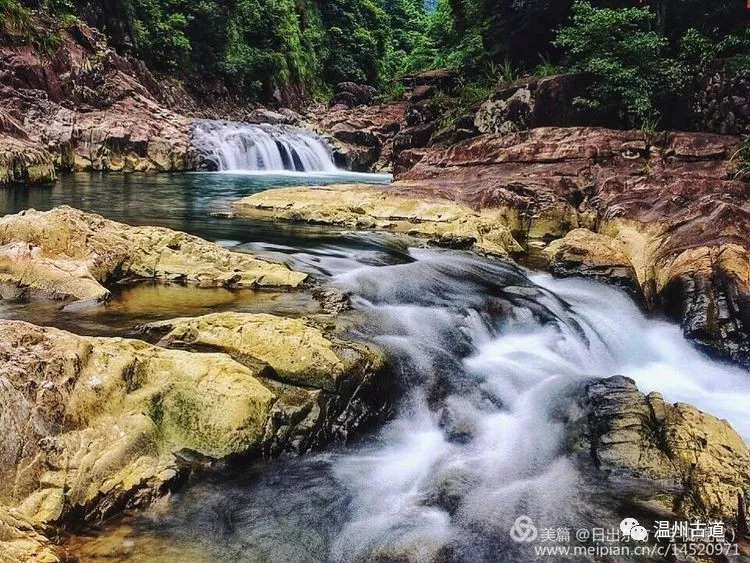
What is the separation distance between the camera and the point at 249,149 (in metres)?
25.4

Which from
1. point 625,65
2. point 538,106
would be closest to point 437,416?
point 538,106

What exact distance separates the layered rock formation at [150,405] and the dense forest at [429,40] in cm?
1209

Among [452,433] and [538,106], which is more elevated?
[538,106]

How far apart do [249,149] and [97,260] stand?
1986cm

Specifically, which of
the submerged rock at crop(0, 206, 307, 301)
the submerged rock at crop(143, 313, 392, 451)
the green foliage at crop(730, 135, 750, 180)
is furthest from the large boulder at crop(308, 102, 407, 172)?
the submerged rock at crop(143, 313, 392, 451)

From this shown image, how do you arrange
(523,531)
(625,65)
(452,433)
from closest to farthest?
(523,531), (452,433), (625,65)

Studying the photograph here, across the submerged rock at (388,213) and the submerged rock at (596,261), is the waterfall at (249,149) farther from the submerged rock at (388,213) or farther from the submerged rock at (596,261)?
the submerged rock at (596,261)

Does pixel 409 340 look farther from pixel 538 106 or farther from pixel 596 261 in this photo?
pixel 538 106

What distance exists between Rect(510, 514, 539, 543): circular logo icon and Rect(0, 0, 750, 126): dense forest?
12.3 meters

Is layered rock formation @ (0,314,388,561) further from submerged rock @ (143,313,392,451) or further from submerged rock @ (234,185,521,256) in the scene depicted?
submerged rock @ (234,185,521,256)

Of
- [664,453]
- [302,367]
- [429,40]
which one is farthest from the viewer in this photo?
[429,40]

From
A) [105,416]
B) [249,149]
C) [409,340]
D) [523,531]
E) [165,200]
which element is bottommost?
[523,531]

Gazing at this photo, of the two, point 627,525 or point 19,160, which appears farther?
point 19,160

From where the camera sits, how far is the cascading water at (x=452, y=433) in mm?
3367
